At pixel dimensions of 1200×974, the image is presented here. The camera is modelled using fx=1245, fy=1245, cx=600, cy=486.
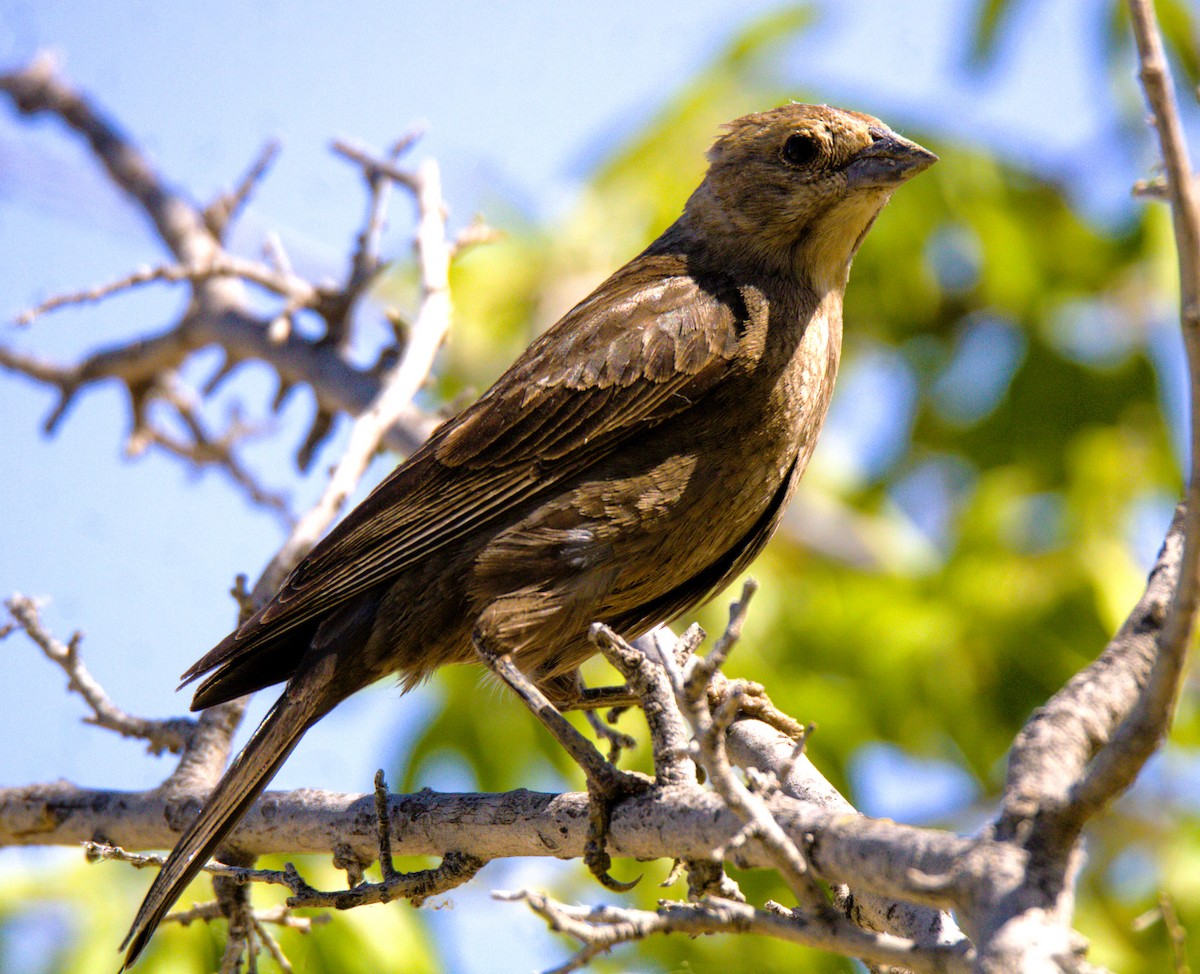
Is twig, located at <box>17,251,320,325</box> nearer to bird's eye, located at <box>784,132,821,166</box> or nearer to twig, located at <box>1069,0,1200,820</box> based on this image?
bird's eye, located at <box>784,132,821,166</box>

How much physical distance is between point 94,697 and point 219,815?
0.78 metres

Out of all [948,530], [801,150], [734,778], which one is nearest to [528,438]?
[801,150]

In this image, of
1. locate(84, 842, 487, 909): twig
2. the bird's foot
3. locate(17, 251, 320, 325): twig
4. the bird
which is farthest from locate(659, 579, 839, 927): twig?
locate(17, 251, 320, 325): twig

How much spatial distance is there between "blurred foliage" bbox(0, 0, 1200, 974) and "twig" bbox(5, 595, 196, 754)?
0.55 metres

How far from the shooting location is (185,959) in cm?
338

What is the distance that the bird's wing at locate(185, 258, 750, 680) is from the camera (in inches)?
124

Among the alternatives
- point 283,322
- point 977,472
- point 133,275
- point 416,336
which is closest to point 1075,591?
point 977,472

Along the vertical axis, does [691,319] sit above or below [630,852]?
above

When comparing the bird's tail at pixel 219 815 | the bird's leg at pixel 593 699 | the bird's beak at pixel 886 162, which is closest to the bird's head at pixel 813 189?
the bird's beak at pixel 886 162

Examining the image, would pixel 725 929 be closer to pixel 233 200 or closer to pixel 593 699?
pixel 593 699

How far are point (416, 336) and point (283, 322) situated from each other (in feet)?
2.25

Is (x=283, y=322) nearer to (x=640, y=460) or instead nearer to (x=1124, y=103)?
(x=640, y=460)

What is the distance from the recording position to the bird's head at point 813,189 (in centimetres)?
345

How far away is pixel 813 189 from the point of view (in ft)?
11.5
